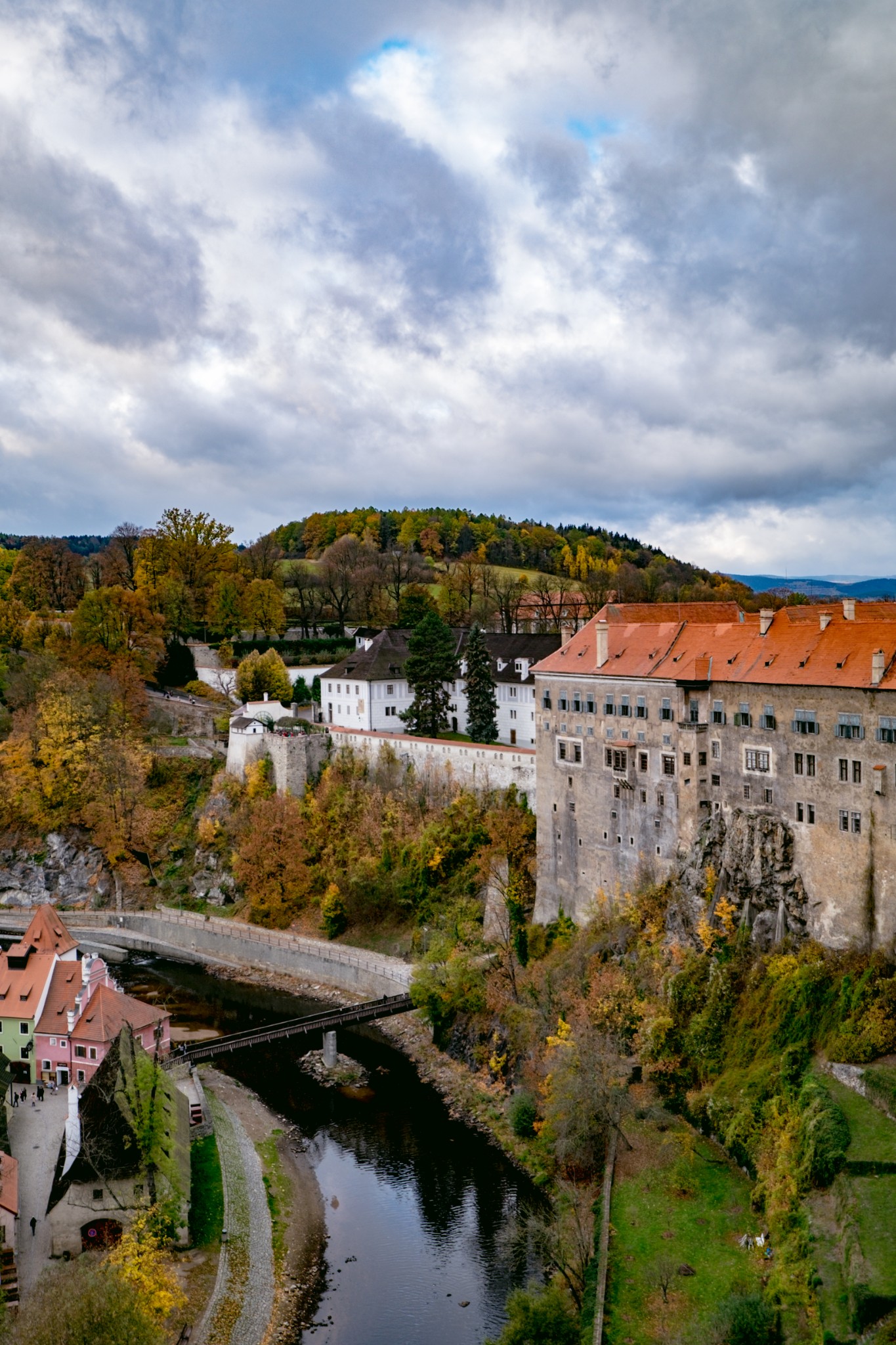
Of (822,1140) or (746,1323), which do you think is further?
(822,1140)

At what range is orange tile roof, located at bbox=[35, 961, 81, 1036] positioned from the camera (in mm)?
35625

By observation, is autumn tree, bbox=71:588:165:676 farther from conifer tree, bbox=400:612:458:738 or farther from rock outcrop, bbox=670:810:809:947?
rock outcrop, bbox=670:810:809:947

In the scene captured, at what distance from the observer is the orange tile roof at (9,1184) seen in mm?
25359

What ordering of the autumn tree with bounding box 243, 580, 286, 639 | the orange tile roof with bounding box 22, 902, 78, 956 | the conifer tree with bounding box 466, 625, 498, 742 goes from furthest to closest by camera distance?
the autumn tree with bounding box 243, 580, 286, 639
the conifer tree with bounding box 466, 625, 498, 742
the orange tile roof with bounding box 22, 902, 78, 956

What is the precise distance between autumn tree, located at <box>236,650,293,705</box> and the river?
27.4 meters

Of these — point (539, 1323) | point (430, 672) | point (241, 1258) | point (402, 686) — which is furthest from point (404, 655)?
point (539, 1323)

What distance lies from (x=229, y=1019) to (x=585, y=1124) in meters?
19.3

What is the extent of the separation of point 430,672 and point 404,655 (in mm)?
5496

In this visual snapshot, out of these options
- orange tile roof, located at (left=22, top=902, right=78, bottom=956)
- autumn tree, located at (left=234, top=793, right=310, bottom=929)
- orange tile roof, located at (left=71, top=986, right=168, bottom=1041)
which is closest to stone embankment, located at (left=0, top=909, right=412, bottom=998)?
autumn tree, located at (left=234, top=793, right=310, bottom=929)

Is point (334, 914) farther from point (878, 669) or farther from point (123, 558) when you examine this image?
point (123, 558)

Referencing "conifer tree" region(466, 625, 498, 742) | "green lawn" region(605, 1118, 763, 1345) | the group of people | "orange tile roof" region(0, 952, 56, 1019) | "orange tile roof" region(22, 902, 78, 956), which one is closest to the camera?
"green lawn" region(605, 1118, 763, 1345)

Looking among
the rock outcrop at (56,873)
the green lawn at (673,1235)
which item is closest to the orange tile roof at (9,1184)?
the green lawn at (673,1235)

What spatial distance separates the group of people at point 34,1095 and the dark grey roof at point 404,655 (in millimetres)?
28229

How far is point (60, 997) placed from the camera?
3681cm
